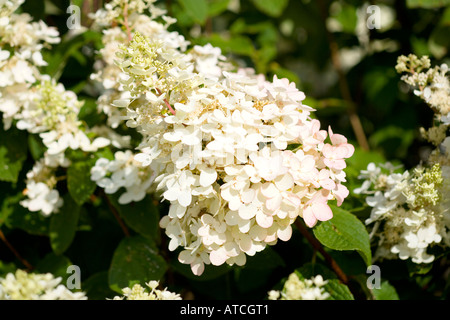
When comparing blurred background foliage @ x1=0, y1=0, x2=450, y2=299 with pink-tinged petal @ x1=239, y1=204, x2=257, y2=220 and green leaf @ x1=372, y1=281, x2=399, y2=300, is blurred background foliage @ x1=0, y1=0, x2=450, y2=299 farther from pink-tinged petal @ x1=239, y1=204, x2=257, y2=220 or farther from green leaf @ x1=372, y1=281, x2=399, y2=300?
pink-tinged petal @ x1=239, y1=204, x2=257, y2=220

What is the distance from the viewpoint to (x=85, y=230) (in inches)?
59.5

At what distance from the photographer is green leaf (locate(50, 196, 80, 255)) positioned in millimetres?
1301

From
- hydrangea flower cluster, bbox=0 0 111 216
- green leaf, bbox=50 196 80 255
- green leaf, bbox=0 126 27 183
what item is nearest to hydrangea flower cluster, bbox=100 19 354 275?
hydrangea flower cluster, bbox=0 0 111 216

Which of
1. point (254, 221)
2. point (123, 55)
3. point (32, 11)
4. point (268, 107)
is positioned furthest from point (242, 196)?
point (32, 11)

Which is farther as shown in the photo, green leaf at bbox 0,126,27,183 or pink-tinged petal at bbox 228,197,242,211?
green leaf at bbox 0,126,27,183

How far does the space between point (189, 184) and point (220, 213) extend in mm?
84

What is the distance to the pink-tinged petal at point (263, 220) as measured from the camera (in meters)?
0.87

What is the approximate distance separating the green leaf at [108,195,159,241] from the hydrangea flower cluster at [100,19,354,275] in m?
0.30

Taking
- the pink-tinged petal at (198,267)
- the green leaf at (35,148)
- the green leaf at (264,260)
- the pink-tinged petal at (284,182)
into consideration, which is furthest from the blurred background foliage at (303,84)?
the pink-tinged petal at (284,182)

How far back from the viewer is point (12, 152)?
140 cm

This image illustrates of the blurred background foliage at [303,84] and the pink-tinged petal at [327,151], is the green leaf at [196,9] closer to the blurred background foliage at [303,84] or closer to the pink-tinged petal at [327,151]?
the blurred background foliage at [303,84]

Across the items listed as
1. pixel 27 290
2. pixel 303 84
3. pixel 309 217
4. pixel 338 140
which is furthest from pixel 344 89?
pixel 27 290

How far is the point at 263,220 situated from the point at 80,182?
589 mm
